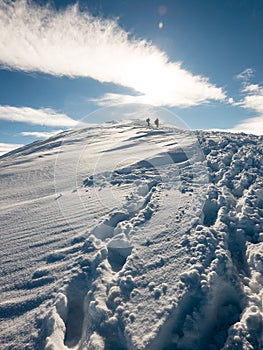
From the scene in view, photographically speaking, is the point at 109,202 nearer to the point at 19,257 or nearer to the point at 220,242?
the point at 19,257

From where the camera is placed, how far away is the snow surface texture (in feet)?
10.4

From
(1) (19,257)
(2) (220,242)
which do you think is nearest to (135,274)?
(2) (220,242)

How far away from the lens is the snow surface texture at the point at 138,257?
10.4ft

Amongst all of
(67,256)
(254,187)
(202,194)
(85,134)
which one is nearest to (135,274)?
(67,256)

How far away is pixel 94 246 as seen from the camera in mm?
4562

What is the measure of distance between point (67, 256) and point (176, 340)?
225cm

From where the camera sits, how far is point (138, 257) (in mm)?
4188

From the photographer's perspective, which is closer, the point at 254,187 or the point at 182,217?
the point at 182,217

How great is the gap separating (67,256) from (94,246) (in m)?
0.50

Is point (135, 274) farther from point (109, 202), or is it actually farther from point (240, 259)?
point (109, 202)

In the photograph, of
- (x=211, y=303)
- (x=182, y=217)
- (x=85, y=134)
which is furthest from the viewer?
(x=85, y=134)

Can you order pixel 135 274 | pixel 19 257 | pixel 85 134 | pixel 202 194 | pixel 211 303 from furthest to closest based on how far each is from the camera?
pixel 85 134
pixel 202 194
pixel 19 257
pixel 135 274
pixel 211 303

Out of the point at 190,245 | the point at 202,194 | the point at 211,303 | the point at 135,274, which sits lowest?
the point at 211,303

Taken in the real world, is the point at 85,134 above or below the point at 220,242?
above
